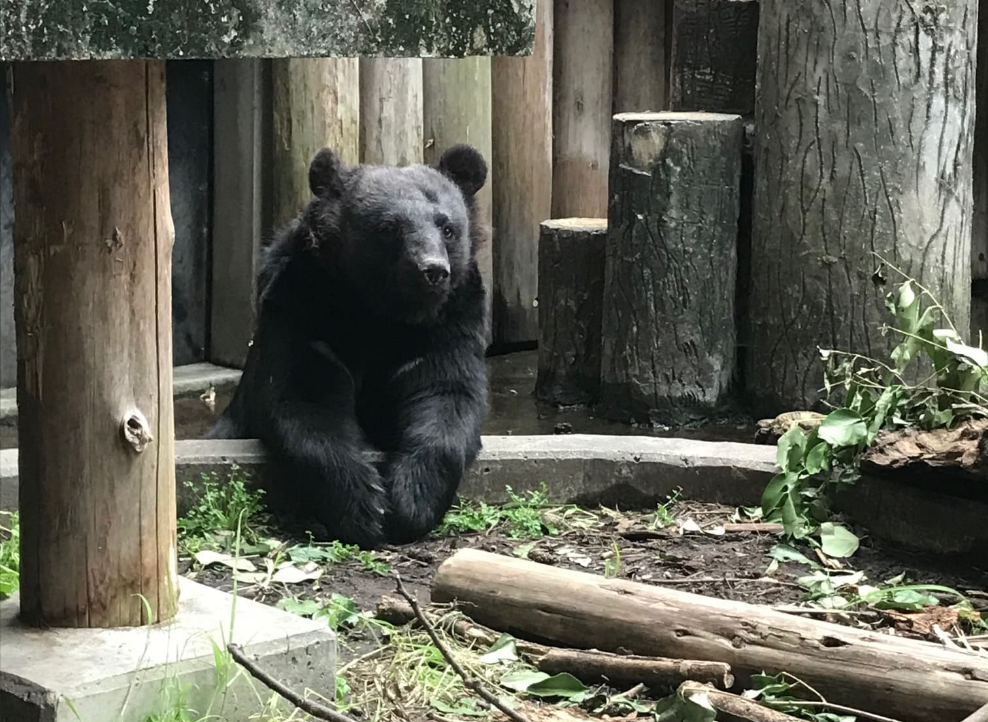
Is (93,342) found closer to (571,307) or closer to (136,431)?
(136,431)

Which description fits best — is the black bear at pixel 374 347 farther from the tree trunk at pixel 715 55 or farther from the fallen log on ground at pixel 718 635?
the tree trunk at pixel 715 55

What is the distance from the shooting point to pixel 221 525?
470 centimetres

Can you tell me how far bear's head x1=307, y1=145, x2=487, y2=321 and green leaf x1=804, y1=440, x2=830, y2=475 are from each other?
50.8 inches

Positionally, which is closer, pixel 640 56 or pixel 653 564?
pixel 653 564

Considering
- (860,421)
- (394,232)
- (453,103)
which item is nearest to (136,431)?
(394,232)

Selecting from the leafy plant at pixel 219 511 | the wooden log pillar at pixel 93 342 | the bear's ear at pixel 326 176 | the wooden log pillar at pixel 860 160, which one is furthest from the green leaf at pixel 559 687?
the wooden log pillar at pixel 860 160

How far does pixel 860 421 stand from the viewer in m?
4.51

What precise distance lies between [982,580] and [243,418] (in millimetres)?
2577

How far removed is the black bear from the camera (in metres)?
4.75

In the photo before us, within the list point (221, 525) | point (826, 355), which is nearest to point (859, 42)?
point (826, 355)

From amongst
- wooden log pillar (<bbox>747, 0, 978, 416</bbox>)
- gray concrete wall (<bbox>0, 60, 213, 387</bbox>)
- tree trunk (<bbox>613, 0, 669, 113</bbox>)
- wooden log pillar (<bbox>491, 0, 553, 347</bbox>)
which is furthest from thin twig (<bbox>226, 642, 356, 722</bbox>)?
tree trunk (<bbox>613, 0, 669, 113</bbox>)

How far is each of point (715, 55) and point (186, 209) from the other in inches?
111

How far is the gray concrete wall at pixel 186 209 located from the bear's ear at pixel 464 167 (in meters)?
2.67

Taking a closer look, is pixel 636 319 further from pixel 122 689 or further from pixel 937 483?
pixel 122 689
